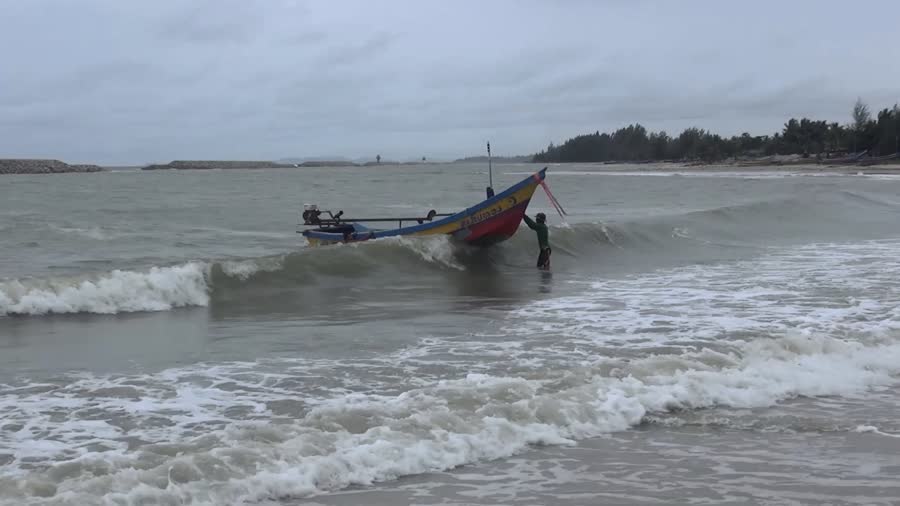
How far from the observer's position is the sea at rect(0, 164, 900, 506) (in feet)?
17.3

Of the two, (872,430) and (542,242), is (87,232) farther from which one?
(872,430)

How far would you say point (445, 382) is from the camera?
742 cm

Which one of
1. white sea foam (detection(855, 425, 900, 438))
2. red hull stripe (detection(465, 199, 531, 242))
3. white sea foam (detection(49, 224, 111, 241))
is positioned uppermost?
red hull stripe (detection(465, 199, 531, 242))

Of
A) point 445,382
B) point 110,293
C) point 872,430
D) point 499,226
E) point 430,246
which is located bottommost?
point 872,430

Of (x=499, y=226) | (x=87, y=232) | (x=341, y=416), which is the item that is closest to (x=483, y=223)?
(x=499, y=226)

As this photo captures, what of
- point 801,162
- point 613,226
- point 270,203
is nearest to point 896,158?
point 801,162

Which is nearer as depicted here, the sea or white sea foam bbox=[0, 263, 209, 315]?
the sea

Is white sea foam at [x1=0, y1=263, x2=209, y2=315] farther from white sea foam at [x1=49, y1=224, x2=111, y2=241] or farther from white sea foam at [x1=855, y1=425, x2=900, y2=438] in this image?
white sea foam at [x1=49, y1=224, x2=111, y2=241]

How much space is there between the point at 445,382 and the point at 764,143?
11453cm

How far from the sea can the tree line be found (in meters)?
68.9

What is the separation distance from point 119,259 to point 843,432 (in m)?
→ 16.4

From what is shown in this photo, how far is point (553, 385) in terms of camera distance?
284 inches

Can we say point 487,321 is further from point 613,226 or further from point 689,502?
point 613,226

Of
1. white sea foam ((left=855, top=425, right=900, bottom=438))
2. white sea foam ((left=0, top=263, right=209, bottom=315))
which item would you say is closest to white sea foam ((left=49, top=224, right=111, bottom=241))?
white sea foam ((left=0, top=263, right=209, bottom=315))
